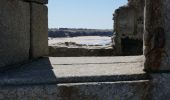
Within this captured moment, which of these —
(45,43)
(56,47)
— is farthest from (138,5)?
(45,43)

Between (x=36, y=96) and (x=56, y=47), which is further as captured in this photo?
(x=56, y=47)

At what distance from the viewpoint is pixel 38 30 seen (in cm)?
450

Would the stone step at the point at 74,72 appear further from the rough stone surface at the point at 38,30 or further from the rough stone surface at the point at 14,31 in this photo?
the rough stone surface at the point at 38,30

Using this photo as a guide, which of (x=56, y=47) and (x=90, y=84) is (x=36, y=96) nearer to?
(x=90, y=84)

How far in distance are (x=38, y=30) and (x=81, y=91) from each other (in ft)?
5.06

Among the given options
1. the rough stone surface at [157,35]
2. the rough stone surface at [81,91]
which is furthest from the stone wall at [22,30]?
the rough stone surface at [157,35]

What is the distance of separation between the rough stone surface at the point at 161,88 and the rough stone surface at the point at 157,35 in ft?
0.28

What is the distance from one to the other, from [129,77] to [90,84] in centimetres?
38

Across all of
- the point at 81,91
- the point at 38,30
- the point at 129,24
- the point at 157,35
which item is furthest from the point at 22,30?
the point at 129,24

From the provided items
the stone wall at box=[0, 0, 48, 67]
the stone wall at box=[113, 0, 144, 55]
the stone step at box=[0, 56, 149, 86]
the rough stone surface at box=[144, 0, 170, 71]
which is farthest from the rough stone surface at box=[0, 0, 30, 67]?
the stone wall at box=[113, 0, 144, 55]

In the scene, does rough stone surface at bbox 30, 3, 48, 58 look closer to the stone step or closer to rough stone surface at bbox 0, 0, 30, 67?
rough stone surface at bbox 0, 0, 30, 67

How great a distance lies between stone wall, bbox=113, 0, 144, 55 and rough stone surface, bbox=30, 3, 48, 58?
1046 centimetres

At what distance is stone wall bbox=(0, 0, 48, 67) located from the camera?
3570 mm

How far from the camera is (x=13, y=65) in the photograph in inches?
148
